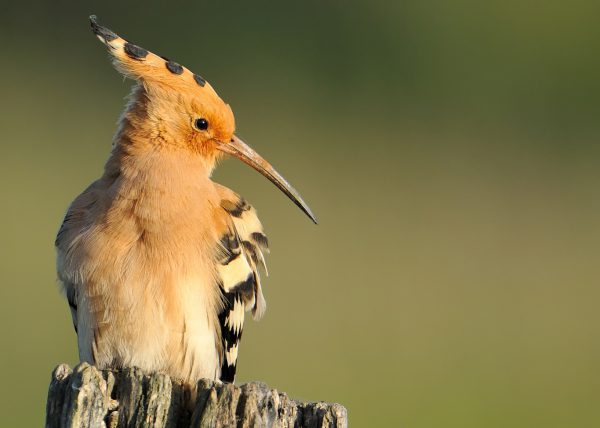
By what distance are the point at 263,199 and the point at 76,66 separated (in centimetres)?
131

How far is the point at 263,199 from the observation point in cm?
687

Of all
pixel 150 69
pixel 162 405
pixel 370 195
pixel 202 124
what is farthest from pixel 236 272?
pixel 370 195

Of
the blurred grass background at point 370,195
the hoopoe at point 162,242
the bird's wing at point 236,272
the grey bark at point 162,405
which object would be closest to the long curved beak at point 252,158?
the hoopoe at point 162,242

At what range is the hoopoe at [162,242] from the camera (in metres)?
3.31

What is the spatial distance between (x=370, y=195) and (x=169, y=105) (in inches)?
137

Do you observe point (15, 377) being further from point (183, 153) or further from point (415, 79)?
point (415, 79)

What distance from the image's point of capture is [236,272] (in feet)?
11.7

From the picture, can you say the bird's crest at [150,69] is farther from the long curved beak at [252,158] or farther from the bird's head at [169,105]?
the long curved beak at [252,158]

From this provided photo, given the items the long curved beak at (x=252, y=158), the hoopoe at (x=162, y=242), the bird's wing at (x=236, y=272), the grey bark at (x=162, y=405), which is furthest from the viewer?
the long curved beak at (x=252, y=158)

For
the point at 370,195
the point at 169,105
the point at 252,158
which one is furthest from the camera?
the point at 370,195

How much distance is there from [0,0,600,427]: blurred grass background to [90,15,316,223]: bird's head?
7.29 ft

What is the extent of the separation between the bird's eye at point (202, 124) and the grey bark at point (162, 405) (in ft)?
3.61

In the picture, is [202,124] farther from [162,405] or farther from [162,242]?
[162,405]

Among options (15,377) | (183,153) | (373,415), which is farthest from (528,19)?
(183,153)
